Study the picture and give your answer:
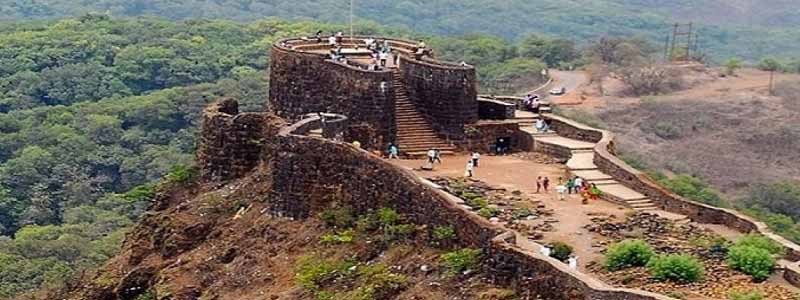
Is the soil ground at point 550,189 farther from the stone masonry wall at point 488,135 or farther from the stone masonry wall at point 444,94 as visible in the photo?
the stone masonry wall at point 444,94

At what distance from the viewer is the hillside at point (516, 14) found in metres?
164

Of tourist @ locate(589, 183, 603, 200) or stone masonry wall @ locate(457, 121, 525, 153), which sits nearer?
tourist @ locate(589, 183, 603, 200)

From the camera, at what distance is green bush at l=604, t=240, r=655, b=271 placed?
61.8ft

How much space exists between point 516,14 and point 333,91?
15464 centimetres

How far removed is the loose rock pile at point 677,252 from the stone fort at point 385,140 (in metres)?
0.68

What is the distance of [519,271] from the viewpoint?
18.3 meters

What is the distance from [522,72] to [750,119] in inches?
640

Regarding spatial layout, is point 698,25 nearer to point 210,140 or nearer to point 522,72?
point 522,72

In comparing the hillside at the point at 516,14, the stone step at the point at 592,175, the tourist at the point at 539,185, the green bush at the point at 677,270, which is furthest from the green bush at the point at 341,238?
the hillside at the point at 516,14

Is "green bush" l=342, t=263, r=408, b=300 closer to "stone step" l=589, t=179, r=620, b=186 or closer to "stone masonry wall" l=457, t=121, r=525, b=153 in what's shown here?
"stone step" l=589, t=179, r=620, b=186

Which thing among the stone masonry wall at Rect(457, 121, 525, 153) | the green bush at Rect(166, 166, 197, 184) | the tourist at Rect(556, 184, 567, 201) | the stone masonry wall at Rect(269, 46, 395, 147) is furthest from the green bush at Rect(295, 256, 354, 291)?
the green bush at Rect(166, 166, 197, 184)

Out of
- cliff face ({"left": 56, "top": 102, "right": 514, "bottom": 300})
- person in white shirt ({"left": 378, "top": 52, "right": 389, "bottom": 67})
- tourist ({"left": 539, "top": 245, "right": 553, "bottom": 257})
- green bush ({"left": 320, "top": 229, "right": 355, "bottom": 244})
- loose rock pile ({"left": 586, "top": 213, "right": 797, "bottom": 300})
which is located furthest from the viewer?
person in white shirt ({"left": 378, "top": 52, "right": 389, "bottom": 67})

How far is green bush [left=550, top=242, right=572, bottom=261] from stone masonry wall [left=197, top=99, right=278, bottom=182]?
27.8ft

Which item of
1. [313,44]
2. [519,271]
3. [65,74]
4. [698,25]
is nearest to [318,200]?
[519,271]
